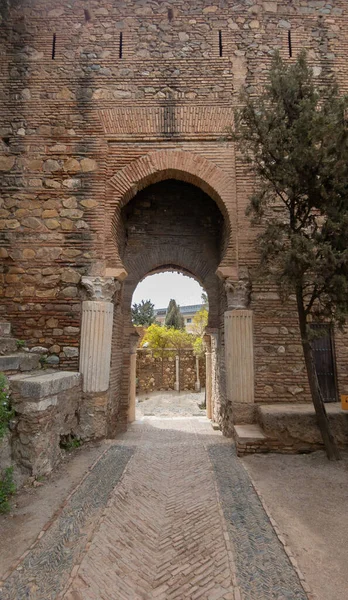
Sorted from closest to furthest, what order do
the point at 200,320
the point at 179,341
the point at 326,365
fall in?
the point at 326,365
the point at 179,341
the point at 200,320

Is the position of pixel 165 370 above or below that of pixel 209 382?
below

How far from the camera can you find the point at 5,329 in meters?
5.23

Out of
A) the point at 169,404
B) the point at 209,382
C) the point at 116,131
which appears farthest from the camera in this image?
the point at 169,404

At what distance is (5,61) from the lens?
624 cm

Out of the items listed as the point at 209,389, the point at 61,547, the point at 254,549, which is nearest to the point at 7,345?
the point at 61,547

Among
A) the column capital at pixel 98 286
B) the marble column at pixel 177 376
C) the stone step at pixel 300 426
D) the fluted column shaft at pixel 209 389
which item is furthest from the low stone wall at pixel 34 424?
the marble column at pixel 177 376

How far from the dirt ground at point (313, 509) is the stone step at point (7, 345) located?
3996mm

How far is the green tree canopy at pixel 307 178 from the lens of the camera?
397cm

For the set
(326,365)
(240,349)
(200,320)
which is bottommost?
(326,365)

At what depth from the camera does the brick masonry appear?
550cm

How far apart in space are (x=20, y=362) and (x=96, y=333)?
4.27 ft

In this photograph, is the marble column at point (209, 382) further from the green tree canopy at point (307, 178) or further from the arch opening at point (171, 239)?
the green tree canopy at point (307, 178)

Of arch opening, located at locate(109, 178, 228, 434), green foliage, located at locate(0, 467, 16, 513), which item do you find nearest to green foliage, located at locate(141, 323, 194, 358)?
arch opening, located at locate(109, 178, 228, 434)

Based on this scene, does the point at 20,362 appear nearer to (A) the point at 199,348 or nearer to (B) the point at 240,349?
(B) the point at 240,349
